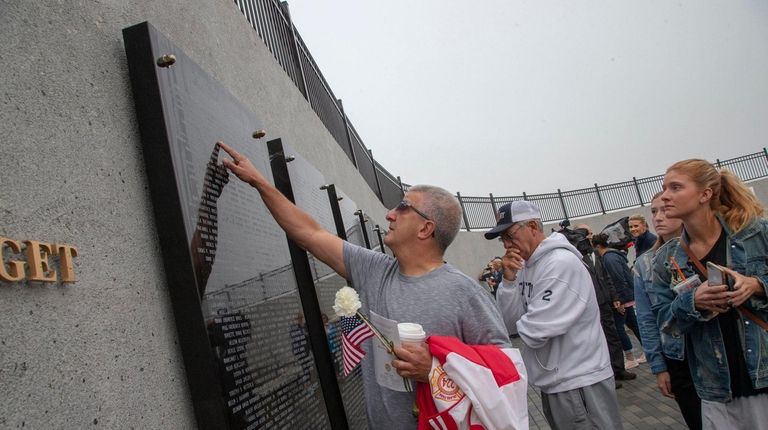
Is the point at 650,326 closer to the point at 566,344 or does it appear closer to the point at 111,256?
the point at 566,344

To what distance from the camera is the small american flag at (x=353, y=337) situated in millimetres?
1929

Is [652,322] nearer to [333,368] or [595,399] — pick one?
[595,399]

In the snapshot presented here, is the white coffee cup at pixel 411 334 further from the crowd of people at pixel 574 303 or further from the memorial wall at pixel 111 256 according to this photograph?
the memorial wall at pixel 111 256

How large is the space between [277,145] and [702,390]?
2.68m

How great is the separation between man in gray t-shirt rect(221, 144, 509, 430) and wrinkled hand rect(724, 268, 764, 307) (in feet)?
3.51

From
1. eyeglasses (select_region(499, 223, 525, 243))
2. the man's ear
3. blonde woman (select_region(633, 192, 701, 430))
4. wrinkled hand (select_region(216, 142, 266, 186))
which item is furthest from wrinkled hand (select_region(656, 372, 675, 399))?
wrinkled hand (select_region(216, 142, 266, 186))

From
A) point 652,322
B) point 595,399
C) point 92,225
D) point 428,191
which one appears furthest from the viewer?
point 652,322

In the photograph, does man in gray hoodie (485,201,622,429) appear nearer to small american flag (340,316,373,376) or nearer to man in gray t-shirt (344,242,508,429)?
man in gray t-shirt (344,242,508,429)

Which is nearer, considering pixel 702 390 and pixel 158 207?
pixel 158 207

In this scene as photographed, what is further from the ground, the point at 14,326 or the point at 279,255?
the point at 279,255

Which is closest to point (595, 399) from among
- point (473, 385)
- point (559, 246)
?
point (559, 246)

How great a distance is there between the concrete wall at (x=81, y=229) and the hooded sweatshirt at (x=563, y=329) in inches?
76.5

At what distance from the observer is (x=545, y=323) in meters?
2.69

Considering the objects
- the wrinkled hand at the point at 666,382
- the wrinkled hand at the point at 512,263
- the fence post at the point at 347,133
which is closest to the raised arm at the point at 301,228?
the wrinkled hand at the point at 512,263
